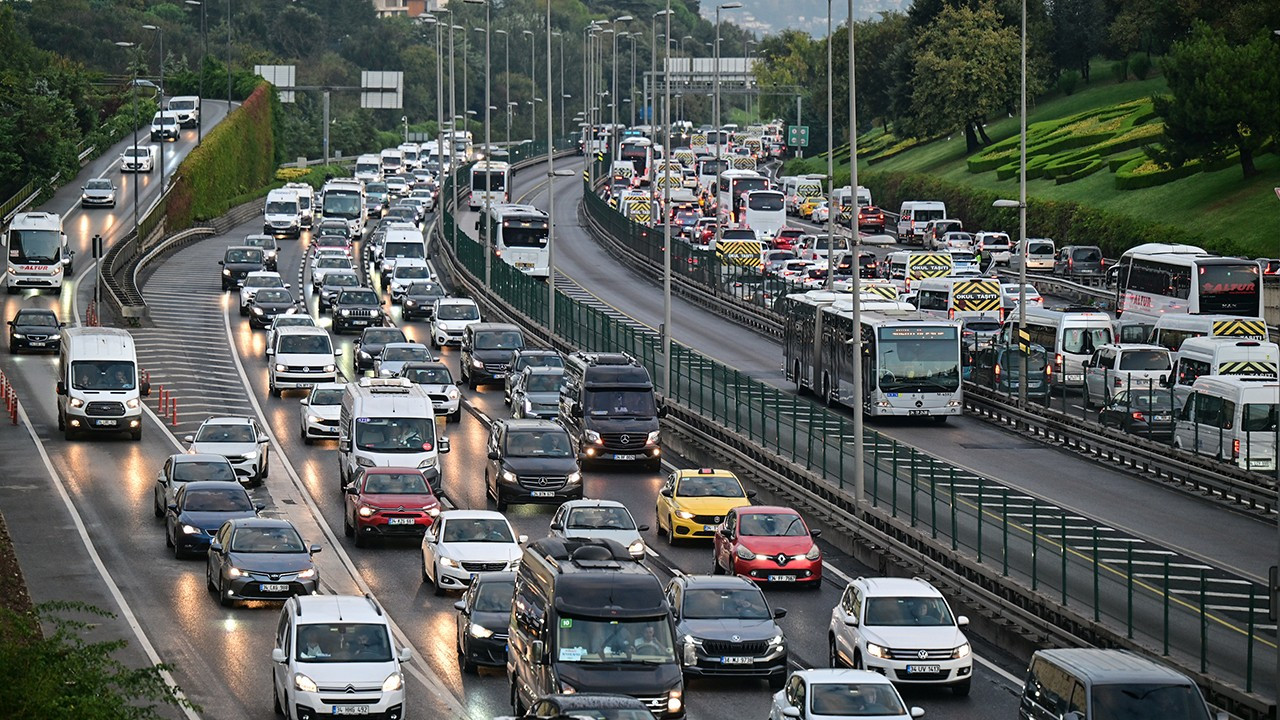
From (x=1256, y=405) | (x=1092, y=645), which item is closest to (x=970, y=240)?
(x=1256, y=405)

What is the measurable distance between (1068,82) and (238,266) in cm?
7006

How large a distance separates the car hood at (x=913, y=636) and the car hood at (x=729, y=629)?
4.44ft

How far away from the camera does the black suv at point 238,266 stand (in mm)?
81812

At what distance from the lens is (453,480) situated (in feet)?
149

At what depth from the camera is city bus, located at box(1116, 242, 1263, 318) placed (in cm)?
6175

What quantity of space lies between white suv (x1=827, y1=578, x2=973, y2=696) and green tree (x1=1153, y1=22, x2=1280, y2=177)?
63.0 m

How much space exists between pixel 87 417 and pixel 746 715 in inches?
1109

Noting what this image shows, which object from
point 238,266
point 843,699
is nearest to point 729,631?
point 843,699

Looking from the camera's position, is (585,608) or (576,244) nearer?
(585,608)

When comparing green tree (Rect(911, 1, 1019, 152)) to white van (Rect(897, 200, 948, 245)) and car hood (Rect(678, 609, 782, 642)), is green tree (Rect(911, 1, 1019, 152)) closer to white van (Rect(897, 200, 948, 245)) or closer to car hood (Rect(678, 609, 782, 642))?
white van (Rect(897, 200, 948, 245))

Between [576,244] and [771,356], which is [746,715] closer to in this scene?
[771,356]

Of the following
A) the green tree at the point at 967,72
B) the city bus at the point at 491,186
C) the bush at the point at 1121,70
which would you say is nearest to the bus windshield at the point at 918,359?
the city bus at the point at 491,186

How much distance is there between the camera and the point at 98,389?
5066cm

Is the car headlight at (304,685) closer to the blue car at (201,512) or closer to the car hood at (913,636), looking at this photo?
the car hood at (913,636)
